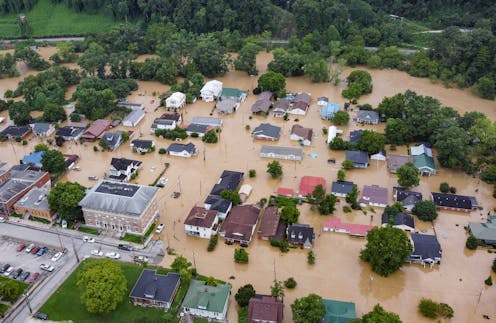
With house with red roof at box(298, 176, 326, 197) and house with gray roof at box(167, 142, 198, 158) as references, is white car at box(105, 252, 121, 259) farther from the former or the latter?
house with red roof at box(298, 176, 326, 197)

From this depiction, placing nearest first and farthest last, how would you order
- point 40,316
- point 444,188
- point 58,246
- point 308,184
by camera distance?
1. point 40,316
2. point 58,246
3. point 444,188
4. point 308,184

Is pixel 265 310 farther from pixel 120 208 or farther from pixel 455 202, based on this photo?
pixel 455 202

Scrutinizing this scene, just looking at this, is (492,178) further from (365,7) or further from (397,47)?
(365,7)

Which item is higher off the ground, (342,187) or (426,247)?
(426,247)

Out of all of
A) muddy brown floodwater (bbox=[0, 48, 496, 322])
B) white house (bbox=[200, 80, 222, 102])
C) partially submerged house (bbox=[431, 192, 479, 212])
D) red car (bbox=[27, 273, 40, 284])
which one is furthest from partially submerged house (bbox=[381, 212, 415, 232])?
white house (bbox=[200, 80, 222, 102])

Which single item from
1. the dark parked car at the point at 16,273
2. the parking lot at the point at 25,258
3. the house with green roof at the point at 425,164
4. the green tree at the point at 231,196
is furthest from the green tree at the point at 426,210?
the dark parked car at the point at 16,273

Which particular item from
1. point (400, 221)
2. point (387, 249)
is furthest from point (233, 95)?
point (387, 249)

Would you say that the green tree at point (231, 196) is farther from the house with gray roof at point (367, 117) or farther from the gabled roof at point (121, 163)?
the house with gray roof at point (367, 117)

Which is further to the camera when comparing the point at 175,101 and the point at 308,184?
the point at 175,101
